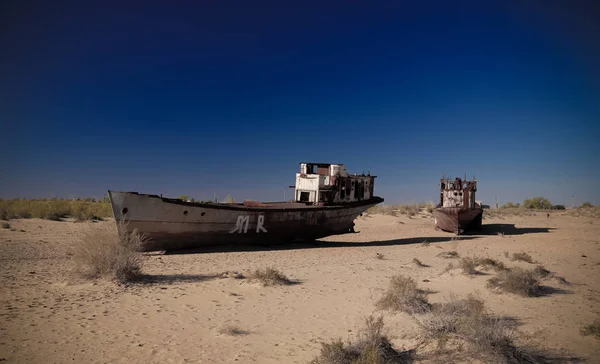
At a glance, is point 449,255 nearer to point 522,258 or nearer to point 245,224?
point 522,258

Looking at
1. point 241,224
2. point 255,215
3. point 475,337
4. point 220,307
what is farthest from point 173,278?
point 475,337

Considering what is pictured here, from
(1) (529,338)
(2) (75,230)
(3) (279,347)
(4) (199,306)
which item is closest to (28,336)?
(4) (199,306)

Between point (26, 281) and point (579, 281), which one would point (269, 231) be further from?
point (579, 281)

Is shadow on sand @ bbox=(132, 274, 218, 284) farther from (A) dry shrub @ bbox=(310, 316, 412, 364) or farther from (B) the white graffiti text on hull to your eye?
(B) the white graffiti text on hull

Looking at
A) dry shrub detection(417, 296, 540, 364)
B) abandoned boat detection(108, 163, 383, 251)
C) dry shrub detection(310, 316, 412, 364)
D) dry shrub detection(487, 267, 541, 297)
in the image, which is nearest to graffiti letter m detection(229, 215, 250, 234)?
abandoned boat detection(108, 163, 383, 251)

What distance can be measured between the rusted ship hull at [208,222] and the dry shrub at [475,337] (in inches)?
425

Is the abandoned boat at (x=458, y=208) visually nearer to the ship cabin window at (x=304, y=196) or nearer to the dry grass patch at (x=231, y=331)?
the ship cabin window at (x=304, y=196)

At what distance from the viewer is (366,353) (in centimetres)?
459

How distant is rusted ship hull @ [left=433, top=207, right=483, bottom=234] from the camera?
24.1 metres

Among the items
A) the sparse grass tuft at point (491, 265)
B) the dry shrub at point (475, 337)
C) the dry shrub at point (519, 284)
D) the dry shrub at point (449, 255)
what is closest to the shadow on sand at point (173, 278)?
the dry shrub at point (475, 337)

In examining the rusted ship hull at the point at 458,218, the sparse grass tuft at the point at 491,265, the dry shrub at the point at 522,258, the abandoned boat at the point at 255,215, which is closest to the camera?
the sparse grass tuft at the point at 491,265

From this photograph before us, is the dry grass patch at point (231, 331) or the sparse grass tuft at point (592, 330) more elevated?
the sparse grass tuft at point (592, 330)

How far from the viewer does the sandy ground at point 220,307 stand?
540 cm

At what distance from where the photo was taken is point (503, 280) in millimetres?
8984
